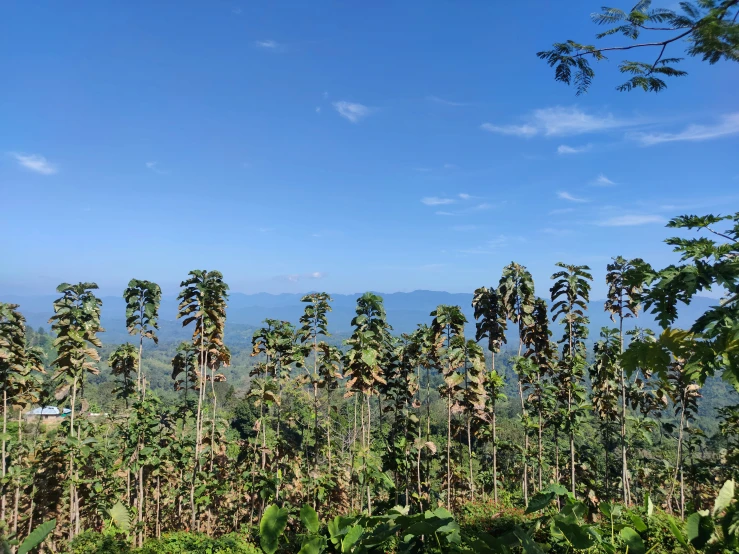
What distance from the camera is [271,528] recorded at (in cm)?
450

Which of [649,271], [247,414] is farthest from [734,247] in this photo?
[247,414]

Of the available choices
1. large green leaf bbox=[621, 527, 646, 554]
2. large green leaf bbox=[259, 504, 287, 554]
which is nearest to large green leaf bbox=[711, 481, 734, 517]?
large green leaf bbox=[621, 527, 646, 554]

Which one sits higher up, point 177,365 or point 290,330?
point 290,330

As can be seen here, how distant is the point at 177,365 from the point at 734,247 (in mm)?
22303

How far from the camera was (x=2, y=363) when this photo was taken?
16438 millimetres

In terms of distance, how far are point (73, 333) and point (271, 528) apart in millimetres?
15416

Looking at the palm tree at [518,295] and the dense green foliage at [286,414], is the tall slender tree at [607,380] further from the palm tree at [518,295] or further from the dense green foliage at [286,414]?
the palm tree at [518,295]

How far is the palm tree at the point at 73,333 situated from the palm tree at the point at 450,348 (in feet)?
46.4

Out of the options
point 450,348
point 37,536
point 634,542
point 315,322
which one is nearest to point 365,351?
point 450,348

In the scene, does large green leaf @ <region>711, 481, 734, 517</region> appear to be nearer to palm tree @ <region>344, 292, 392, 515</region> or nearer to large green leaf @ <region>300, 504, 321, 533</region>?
large green leaf @ <region>300, 504, 321, 533</region>

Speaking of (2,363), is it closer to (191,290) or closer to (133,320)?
(133,320)

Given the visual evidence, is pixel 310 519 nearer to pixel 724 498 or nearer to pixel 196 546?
pixel 724 498

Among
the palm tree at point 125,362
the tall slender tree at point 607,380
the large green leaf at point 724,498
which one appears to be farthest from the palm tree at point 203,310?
the tall slender tree at point 607,380

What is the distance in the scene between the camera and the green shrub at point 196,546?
35.4ft
